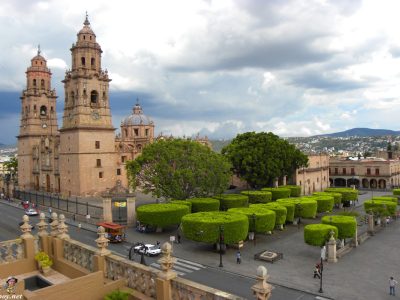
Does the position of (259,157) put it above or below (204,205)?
above

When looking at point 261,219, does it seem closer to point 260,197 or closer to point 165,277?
point 260,197

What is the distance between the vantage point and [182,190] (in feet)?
148

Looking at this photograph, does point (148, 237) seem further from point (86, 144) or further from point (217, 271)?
point (86, 144)

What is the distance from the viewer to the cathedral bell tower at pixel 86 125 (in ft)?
193

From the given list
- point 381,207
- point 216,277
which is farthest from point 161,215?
point 381,207

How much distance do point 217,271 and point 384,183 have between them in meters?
78.8

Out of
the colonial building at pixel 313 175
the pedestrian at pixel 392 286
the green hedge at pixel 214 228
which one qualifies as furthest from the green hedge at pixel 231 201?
the colonial building at pixel 313 175

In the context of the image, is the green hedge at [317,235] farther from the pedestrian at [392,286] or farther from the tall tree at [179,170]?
the tall tree at [179,170]

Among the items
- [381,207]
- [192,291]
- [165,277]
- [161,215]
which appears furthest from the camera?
[381,207]

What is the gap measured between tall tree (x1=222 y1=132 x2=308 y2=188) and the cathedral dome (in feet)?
92.6

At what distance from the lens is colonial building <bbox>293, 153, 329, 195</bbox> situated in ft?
234

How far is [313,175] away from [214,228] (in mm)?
52579

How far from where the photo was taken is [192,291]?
8.14m

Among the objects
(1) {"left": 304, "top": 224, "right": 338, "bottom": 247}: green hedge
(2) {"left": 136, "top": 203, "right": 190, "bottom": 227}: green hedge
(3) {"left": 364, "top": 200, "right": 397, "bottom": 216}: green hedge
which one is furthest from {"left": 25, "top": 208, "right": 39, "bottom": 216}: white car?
(3) {"left": 364, "top": 200, "right": 397, "bottom": 216}: green hedge
